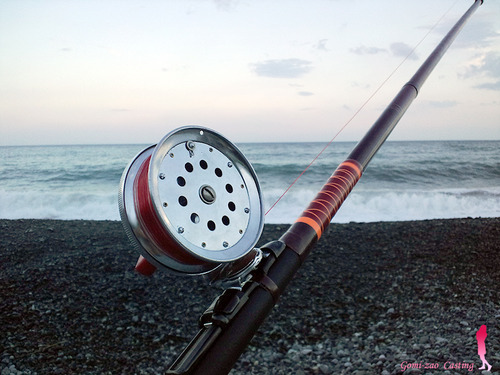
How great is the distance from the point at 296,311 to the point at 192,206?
3234 millimetres

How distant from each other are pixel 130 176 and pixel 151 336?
282 centimetres

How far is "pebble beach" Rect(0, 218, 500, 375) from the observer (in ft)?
10.8

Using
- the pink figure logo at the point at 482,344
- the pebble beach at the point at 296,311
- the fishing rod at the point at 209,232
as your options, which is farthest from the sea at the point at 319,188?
the fishing rod at the point at 209,232

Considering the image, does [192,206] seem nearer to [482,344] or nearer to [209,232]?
[209,232]

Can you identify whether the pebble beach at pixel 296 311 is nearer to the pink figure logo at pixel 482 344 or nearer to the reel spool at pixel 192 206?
the pink figure logo at pixel 482 344

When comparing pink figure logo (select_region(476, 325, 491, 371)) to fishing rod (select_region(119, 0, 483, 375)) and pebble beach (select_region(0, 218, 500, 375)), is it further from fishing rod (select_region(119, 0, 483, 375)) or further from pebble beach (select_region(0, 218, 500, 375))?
fishing rod (select_region(119, 0, 483, 375))

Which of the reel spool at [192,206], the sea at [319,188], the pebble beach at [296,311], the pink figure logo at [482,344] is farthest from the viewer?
the sea at [319,188]

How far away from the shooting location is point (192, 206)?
4.00 ft

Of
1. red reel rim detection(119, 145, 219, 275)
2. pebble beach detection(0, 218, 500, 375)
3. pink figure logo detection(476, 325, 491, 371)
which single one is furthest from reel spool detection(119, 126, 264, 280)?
pink figure logo detection(476, 325, 491, 371)

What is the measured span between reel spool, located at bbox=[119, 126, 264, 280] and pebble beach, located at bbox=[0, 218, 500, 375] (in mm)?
2217

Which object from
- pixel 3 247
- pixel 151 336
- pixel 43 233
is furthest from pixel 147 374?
pixel 43 233

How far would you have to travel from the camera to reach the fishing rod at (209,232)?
1191 mm

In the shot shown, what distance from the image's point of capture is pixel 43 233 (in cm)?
700

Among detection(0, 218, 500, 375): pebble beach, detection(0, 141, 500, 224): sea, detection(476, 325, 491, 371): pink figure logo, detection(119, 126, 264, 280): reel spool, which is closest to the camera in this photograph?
detection(119, 126, 264, 280): reel spool
